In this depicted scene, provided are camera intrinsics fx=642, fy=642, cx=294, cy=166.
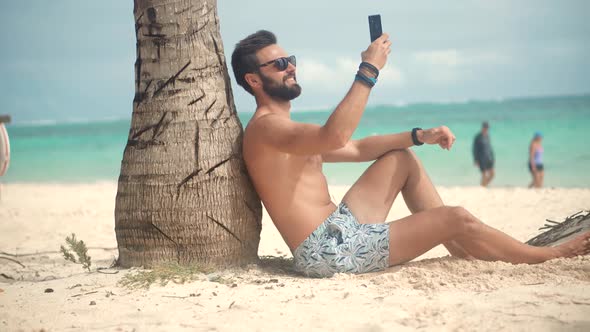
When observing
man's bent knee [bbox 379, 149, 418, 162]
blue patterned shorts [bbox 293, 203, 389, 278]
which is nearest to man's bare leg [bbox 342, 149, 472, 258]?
man's bent knee [bbox 379, 149, 418, 162]

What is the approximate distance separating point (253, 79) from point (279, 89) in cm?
21

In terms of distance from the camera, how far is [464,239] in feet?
14.7

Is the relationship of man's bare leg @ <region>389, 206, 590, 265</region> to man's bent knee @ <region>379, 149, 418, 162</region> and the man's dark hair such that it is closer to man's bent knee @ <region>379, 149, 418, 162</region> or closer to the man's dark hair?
man's bent knee @ <region>379, 149, 418, 162</region>

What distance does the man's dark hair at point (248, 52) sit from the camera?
4.67 metres

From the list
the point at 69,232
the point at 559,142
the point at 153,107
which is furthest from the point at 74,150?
the point at 153,107

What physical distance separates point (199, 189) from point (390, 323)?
5.94 ft

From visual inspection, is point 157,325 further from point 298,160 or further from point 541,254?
point 541,254

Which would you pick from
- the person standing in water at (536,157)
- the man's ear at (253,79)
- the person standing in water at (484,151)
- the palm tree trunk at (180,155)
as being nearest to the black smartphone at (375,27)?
the man's ear at (253,79)

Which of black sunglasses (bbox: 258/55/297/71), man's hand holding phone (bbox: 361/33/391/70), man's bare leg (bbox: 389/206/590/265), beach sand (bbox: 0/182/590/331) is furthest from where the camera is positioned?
black sunglasses (bbox: 258/55/297/71)

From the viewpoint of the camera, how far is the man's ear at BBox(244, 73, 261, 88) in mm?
4680

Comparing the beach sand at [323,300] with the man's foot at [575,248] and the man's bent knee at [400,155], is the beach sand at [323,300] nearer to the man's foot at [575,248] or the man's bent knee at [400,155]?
the man's foot at [575,248]

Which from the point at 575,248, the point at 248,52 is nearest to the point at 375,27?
the point at 248,52

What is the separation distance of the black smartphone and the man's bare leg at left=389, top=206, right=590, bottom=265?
126cm

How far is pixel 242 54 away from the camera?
470 cm
